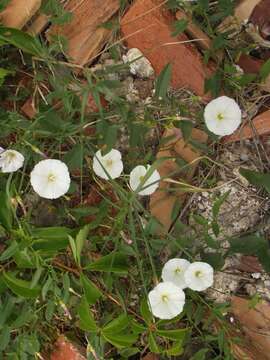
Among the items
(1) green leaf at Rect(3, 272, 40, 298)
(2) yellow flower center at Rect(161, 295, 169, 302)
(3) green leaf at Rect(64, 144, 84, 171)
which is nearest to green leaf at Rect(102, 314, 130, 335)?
(2) yellow flower center at Rect(161, 295, 169, 302)

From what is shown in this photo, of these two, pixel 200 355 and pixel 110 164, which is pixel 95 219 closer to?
pixel 110 164

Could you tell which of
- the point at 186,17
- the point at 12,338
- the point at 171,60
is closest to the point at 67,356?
the point at 12,338

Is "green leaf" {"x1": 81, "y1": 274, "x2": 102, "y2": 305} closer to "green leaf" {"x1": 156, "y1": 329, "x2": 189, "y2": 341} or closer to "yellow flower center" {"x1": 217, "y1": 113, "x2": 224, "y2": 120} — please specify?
"green leaf" {"x1": 156, "y1": 329, "x2": 189, "y2": 341}

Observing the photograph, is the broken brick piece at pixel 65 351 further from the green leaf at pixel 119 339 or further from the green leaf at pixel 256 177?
the green leaf at pixel 256 177

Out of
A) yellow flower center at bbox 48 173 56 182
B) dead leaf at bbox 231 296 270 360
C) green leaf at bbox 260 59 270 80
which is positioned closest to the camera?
yellow flower center at bbox 48 173 56 182

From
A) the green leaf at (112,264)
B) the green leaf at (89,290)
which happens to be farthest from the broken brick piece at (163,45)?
the green leaf at (89,290)

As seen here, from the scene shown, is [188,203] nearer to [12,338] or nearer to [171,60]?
[171,60]
